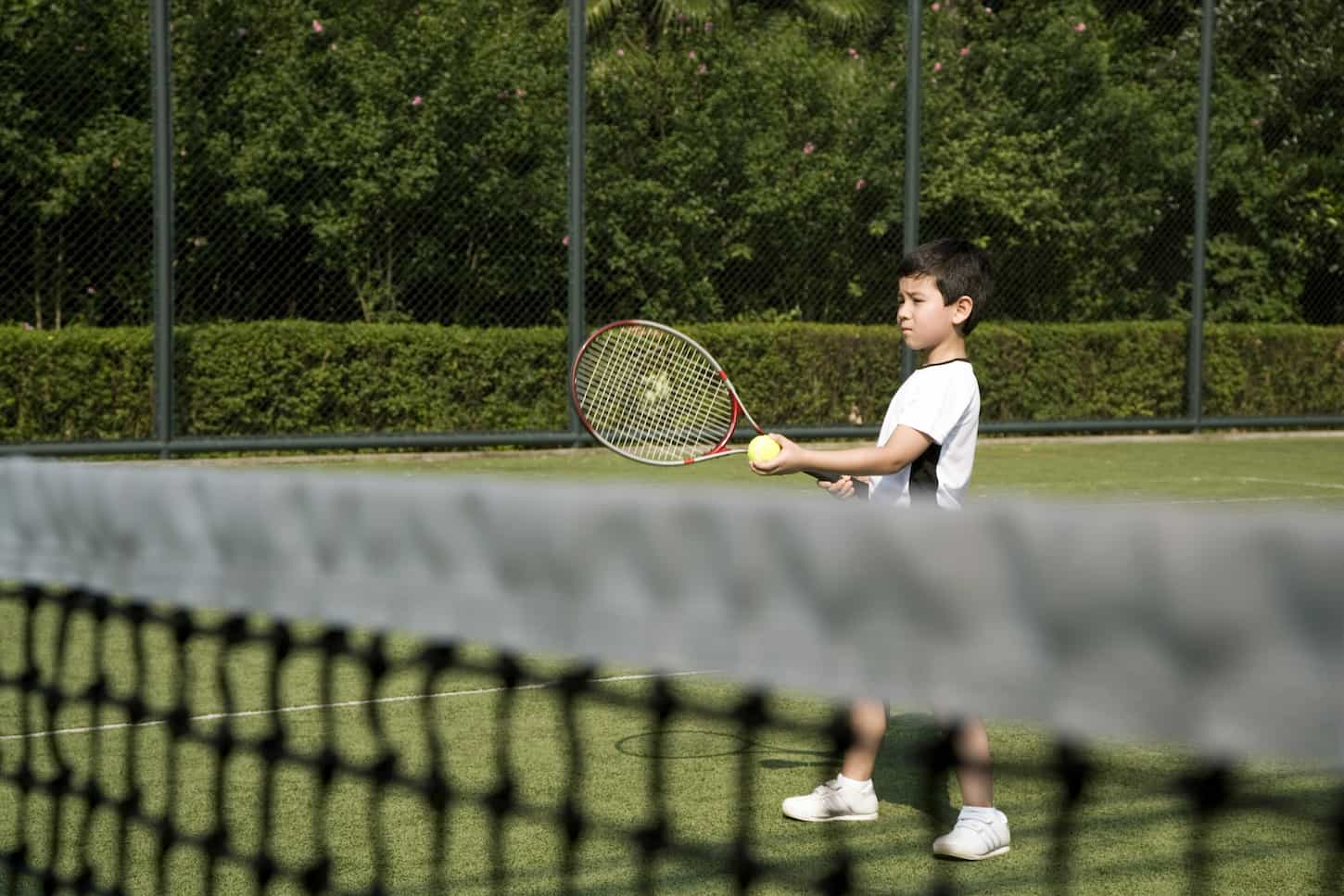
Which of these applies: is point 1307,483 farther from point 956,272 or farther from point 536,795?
point 536,795

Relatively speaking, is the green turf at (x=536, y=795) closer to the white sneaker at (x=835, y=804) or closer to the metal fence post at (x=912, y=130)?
the white sneaker at (x=835, y=804)

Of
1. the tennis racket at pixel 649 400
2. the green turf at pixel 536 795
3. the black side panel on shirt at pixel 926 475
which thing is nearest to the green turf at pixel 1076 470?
the tennis racket at pixel 649 400

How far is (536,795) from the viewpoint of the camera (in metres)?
4.25

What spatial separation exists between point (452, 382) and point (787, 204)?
3795 millimetres

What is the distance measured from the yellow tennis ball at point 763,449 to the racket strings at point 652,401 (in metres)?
1.74

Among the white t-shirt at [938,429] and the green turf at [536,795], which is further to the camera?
the white t-shirt at [938,429]

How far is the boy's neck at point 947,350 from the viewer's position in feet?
13.4

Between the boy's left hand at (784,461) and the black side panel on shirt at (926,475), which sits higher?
the boy's left hand at (784,461)

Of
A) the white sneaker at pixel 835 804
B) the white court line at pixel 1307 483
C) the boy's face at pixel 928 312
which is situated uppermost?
the boy's face at pixel 928 312

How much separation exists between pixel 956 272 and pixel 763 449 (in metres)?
0.64

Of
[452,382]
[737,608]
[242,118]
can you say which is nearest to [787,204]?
[452,382]

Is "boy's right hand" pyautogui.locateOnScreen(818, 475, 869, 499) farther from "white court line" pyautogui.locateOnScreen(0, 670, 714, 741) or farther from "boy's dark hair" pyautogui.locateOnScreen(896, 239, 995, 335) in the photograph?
"white court line" pyautogui.locateOnScreen(0, 670, 714, 741)

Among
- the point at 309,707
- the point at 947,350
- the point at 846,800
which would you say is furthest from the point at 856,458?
the point at 309,707

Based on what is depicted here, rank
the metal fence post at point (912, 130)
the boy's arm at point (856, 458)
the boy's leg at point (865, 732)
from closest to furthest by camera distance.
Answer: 1. the boy's leg at point (865, 732)
2. the boy's arm at point (856, 458)
3. the metal fence post at point (912, 130)
